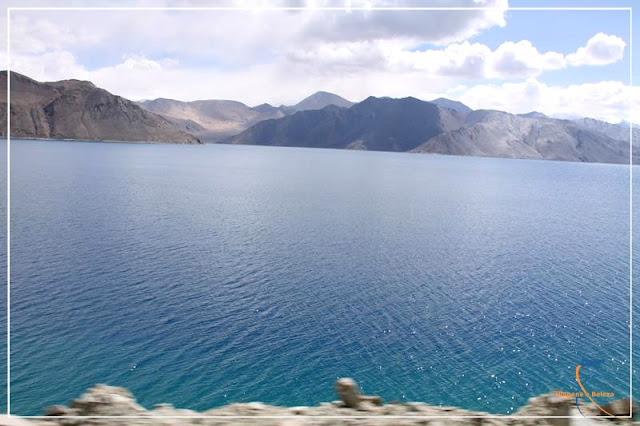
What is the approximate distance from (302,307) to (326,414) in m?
27.5

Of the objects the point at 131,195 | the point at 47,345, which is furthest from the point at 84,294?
the point at 131,195

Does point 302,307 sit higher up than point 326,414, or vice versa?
point 326,414

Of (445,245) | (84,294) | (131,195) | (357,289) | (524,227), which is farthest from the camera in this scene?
(131,195)

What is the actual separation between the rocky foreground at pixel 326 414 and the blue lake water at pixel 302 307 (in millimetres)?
13556

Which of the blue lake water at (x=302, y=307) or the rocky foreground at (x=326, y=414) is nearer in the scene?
the rocky foreground at (x=326, y=414)

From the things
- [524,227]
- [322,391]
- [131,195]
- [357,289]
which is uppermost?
[131,195]

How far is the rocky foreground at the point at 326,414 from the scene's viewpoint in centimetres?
1334

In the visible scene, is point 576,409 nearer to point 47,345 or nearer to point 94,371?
point 94,371

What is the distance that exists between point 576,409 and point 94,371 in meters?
28.0

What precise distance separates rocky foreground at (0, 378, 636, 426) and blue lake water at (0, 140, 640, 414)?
13556 millimetres

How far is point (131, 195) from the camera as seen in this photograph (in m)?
103

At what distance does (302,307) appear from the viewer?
4247cm

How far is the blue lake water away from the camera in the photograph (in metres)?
30.7

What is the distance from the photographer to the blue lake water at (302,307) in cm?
3072
